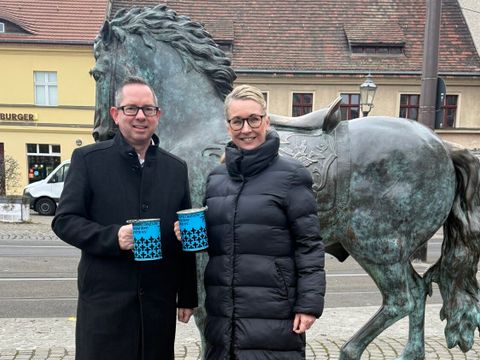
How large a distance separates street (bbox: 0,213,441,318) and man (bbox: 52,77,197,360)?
3547 mm

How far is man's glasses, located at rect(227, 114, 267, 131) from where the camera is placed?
208 centimetres

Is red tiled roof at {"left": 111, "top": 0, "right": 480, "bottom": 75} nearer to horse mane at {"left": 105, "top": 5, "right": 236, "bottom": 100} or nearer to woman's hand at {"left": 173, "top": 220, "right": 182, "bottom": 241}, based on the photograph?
horse mane at {"left": 105, "top": 5, "right": 236, "bottom": 100}

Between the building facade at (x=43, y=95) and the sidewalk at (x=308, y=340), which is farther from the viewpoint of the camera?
the building facade at (x=43, y=95)

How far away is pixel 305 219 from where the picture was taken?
2.03m

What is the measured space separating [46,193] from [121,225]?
49.5 ft

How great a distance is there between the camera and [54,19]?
21359mm

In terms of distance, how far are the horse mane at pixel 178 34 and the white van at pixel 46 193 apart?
1382 centimetres

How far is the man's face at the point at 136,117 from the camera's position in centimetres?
211

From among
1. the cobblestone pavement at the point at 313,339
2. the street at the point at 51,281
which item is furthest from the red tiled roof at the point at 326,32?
the cobblestone pavement at the point at 313,339

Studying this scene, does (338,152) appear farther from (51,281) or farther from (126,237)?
(51,281)

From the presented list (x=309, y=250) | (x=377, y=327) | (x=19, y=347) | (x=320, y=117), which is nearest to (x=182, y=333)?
(x=19, y=347)

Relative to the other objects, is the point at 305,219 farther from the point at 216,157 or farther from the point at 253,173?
the point at 216,157

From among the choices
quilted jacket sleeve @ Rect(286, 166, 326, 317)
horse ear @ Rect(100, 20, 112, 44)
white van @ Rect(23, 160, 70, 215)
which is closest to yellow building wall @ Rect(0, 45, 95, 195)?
white van @ Rect(23, 160, 70, 215)

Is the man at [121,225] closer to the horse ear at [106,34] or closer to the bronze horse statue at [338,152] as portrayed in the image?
the bronze horse statue at [338,152]
